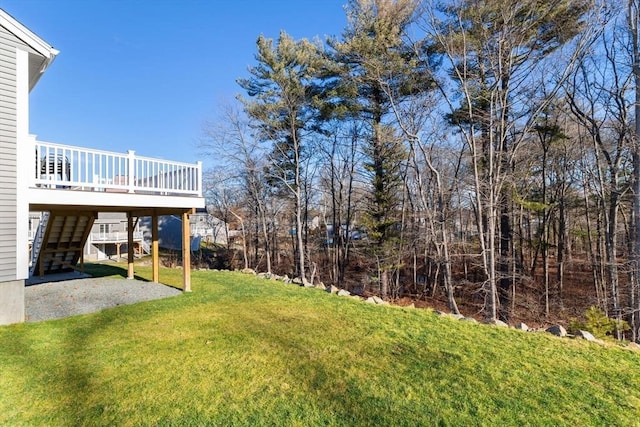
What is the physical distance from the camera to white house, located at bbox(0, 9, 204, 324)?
511cm

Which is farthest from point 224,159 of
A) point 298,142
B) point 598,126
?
point 598,126

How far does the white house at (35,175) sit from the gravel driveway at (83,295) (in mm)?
682

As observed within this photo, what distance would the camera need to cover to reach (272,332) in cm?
477

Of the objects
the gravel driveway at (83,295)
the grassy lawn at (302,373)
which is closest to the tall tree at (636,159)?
the grassy lawn at (302,373)

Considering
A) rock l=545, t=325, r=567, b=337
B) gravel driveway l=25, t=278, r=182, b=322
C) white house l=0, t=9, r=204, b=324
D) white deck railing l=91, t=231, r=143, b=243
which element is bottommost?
rock l=545, t=325, r=567, b=337

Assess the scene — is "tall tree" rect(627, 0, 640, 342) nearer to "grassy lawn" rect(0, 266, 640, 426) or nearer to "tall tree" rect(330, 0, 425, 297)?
"tall tree" rect(330, 0, 425, 297)

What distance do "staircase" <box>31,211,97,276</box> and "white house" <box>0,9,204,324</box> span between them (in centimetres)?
148

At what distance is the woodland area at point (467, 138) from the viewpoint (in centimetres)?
888

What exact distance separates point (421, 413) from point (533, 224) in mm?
18557

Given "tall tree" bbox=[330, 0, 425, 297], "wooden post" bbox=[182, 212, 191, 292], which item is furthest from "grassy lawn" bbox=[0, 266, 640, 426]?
"tall tree" bbox=[330, 0, 425, 297]

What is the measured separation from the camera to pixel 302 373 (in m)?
3.49

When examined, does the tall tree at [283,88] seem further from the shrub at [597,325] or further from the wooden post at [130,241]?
the shrub at [597,325]

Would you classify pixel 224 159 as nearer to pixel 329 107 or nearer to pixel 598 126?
pixel 329 107

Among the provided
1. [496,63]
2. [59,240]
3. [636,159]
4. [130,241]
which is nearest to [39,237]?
[59,240]
